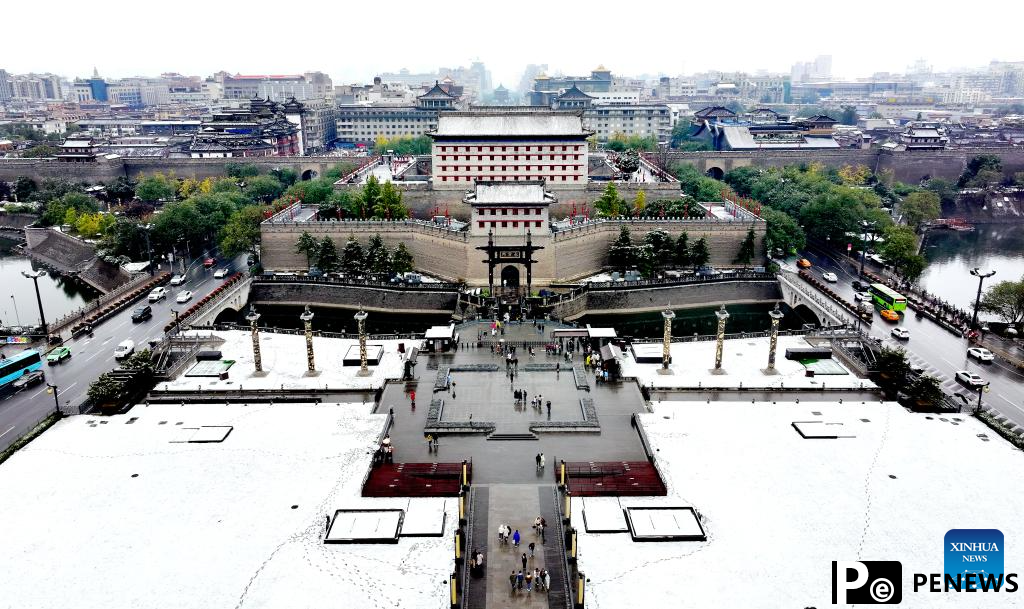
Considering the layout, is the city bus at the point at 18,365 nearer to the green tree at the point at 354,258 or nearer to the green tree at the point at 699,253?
the green tree at the point at 354,258

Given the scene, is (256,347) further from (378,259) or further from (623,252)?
(623,252)

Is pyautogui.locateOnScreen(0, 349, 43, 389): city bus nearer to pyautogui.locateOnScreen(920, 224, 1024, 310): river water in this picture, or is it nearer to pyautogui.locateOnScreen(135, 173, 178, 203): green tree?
pyautogui.locateOnScreen(135, 173, 178, 203): green tree

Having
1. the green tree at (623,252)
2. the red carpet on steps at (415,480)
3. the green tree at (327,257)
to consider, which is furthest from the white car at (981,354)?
the green tree at (327,257)

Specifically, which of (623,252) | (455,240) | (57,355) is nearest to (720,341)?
(623,252)

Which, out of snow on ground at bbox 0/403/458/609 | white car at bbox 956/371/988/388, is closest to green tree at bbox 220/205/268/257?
snow on ground at bbox 0/403/458/609

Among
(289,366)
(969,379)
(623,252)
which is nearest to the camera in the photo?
(969,379)

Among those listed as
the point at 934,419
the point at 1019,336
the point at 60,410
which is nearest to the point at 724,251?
the point at 1019,336
